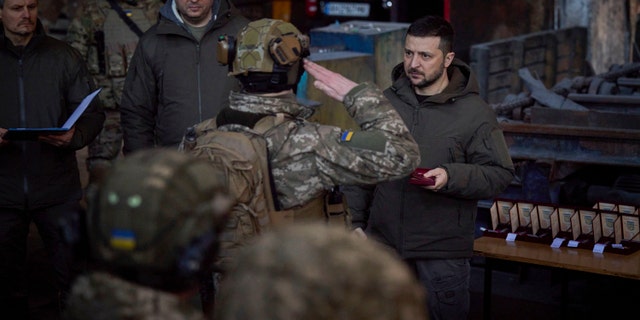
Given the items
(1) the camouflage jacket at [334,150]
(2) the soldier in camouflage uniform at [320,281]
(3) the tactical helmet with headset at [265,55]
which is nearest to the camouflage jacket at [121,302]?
(2) the soldier in camouflage uniform at [320,281]

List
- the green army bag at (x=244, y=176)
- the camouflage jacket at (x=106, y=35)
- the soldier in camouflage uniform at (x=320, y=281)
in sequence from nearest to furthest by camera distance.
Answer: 1. the soldier in camouflage uniform at (x=320, y=281)
2. the green army bag at (x=244, y=176)
3. the camouflage jacket at (x=106, y=35)

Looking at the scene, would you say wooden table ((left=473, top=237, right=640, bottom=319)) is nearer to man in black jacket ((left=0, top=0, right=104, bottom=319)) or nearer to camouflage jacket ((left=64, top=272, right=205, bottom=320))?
man in black jacket ((left=0, top=0, right=104, bottom=319))

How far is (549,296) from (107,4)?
4.36 meters

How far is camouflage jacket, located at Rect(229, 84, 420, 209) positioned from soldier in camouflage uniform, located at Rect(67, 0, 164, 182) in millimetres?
4481

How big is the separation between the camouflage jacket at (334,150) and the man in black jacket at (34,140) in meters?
2.17

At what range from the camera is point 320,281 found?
1985 mm

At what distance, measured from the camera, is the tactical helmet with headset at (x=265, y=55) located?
12.6 feet

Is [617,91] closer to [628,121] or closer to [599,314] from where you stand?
[628,121]

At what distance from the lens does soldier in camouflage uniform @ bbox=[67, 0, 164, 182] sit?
8.02 m

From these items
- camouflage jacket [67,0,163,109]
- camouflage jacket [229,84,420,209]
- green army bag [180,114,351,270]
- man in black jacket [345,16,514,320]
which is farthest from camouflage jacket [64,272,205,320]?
camouflage jacket [67,0,163,109]

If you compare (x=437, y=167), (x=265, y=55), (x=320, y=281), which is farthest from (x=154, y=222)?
(x=437, y=167)

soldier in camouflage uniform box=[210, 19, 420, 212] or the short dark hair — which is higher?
the short dark hair

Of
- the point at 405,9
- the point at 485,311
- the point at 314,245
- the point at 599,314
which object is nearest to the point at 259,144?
the point at 314,245

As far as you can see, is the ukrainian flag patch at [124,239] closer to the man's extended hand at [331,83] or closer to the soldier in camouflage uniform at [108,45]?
the man's extended hand at [331,83]
